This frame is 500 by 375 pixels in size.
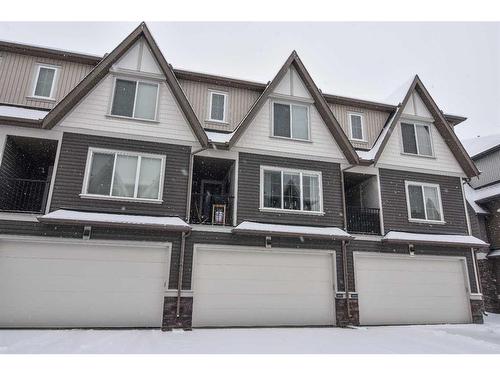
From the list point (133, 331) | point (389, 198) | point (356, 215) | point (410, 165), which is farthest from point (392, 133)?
point (133, 331)

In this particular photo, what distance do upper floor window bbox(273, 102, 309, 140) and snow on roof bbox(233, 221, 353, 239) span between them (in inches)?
142

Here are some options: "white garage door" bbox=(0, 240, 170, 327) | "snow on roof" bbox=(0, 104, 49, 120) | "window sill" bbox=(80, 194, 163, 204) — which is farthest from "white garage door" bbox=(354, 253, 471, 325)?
"snow on roof" bbox=(0, 104, 49, 120)

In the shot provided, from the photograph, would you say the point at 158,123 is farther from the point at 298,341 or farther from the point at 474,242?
the point at 474,242

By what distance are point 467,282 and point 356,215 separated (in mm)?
4940

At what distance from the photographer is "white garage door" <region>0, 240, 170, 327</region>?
9516mm

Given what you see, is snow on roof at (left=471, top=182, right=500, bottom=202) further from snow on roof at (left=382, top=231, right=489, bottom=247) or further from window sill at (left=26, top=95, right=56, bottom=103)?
window sill at (left=26, top=95, right=56, bottom=103)

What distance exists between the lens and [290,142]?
12.9 meters

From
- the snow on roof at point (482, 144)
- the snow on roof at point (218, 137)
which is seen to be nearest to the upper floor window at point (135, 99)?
the snow on roof at point (218, 137)

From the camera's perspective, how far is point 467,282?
13078 mm

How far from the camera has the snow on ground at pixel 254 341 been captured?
7.31 meters

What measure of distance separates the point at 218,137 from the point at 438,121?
9.55 m

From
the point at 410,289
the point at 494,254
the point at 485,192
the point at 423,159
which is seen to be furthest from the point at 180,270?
the point at 485,192

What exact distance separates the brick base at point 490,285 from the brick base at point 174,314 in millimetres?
15345

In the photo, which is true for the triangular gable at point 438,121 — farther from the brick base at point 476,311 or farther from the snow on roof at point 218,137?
the snow on roof at point 218,137
